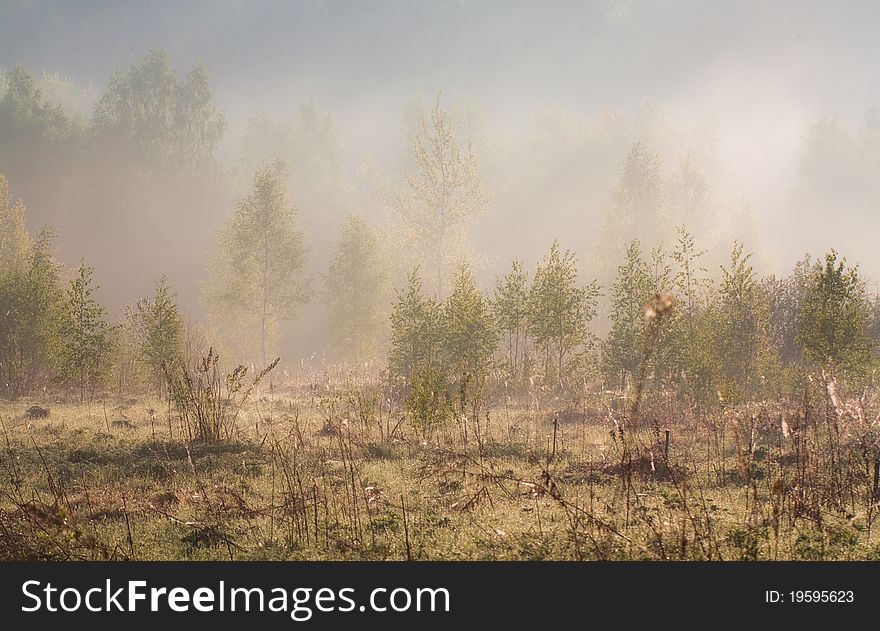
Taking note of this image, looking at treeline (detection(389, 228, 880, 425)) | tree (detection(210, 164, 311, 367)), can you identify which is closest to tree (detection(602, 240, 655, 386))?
treeline (detection(389, 228, 880, 425))

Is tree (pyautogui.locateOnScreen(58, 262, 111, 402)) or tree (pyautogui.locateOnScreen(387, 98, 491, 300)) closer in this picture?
tree (pyautogui.locateOnScreen(58, 262, 111, 402))

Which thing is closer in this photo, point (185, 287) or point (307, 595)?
point (307, 595)

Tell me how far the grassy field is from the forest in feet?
0.26

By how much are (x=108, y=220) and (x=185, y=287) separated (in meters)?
13.9

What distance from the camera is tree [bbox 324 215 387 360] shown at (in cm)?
4325

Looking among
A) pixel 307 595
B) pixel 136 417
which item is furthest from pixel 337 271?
pixel 307 595

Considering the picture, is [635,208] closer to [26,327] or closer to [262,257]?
[262,257]

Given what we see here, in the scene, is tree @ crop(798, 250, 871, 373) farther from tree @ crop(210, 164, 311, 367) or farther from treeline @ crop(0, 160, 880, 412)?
tree @ crop(210, 164, 311, 367)

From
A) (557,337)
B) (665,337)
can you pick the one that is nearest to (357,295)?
(557,337)

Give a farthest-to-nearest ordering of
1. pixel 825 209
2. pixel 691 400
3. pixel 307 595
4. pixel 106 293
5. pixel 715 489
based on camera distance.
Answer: pixel 825 209 → pixel 106 293 → pixel 691 400 → pixel 715 489 → pixel 307 595

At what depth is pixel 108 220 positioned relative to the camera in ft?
242

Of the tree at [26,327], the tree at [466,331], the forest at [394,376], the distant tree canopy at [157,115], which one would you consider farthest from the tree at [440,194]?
the distant tree canopy at [157,115]

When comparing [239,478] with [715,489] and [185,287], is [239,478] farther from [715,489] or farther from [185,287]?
[185,287]

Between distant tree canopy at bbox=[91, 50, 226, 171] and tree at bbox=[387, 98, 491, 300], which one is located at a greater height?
distant tree canopy at bbox=[91, 50, 226, 171]
